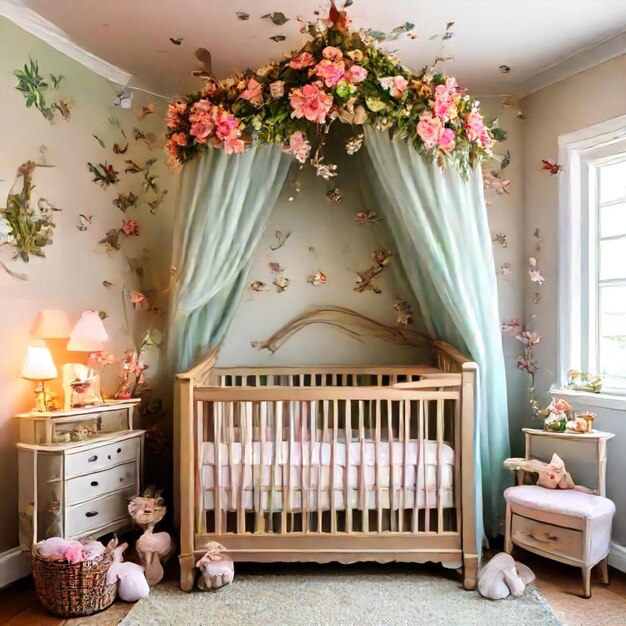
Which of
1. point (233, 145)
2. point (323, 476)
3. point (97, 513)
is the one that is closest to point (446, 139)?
point (233, 145)

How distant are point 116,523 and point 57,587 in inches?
20.0

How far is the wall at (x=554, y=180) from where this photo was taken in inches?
110

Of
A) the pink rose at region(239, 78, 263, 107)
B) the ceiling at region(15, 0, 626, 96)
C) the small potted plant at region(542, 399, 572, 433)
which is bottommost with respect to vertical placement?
the small potted plant at region(542, 399, 572, 433)

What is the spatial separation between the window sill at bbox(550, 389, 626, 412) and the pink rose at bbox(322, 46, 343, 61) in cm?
198

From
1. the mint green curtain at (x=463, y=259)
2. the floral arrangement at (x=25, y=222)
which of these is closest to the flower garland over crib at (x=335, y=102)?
the mint green curtain at (x=463, y=259)

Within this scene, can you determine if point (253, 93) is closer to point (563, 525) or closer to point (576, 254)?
point (576, 254)

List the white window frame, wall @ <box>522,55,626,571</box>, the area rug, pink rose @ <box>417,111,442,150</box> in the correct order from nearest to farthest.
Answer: the area rug
pink rose @ <box>417,111,442,150</box>
wall @ <box>522,55,626,571</box>
the white window frame

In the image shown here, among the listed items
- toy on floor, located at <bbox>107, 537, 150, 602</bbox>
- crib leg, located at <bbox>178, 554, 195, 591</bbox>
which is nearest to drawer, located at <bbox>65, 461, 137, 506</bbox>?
toy on floor, located at <bbox>107, 537, 150, 602</bbox>

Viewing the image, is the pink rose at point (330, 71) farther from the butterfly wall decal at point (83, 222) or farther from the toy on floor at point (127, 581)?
the toy on floor at point (127, 581)

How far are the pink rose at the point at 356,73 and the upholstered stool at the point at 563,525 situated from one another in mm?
1905

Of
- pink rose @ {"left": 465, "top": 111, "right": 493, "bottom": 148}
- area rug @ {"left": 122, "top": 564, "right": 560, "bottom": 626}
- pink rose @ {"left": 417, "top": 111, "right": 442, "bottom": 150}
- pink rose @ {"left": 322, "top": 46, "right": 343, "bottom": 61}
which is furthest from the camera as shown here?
pink rose @ {"left": 465, "top": 111, "right": 493, "bottom": 148}

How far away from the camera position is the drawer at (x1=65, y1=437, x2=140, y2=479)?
2.55 metres

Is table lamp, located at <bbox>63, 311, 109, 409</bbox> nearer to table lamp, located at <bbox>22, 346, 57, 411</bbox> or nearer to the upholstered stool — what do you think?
table lamp, located at <bbox>22, 346, 57, 411</bbox>

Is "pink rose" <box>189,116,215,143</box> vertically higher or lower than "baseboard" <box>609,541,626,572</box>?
higher
